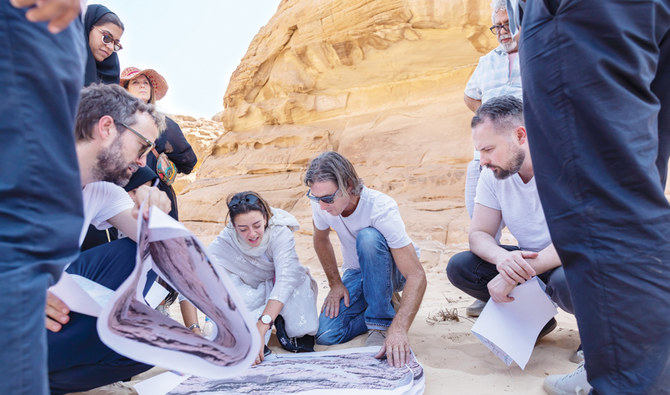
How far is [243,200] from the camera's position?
2498 millimetres

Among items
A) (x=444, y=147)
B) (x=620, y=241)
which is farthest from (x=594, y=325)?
(x=444, y=147)

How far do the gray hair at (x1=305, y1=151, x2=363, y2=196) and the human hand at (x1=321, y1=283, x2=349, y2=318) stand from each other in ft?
1.98

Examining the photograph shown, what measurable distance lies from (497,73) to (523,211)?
1175mm

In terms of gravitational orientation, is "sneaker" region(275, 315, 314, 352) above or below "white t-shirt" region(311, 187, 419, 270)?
below

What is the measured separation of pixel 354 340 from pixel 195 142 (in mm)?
14896

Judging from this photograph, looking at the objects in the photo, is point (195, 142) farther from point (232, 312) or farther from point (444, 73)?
point (232, 312)

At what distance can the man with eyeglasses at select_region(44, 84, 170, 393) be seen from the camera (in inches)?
52.4

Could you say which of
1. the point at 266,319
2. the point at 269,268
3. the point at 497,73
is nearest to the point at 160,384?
the point at 266,319

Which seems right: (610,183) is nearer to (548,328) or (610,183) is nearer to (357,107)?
(548,328)

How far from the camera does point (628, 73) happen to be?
86cm

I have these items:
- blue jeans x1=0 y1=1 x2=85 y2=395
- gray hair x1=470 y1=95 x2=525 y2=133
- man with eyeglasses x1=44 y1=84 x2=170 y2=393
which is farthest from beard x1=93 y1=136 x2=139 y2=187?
gray hair x1=470 y1=95 x2=525 y2=133

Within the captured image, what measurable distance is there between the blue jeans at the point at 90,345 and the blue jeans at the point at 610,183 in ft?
4.59

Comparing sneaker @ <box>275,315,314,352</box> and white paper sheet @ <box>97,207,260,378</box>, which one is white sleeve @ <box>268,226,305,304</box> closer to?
sneaker @ <box>275,315,314,352</box>

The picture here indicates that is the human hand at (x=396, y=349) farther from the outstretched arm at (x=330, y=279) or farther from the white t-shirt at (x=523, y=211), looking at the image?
the white t-shirt at (x=523, y=211)
